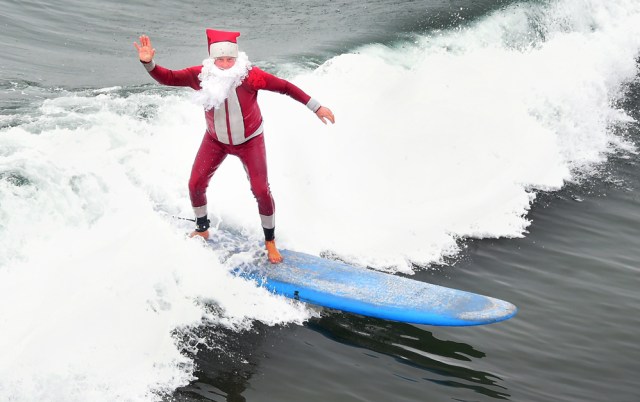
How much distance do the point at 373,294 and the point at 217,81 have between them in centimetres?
206

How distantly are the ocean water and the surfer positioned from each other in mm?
514

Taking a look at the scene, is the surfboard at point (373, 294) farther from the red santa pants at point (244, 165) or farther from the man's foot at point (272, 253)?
the red santa pants at point (244, 165)

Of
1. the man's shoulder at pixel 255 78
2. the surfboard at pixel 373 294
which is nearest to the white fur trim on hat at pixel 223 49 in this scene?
the man's shoulder at pixel 255 78

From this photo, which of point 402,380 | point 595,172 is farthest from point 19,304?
point 595,172

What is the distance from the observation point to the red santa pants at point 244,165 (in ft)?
19.9

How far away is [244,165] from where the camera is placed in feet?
20.3

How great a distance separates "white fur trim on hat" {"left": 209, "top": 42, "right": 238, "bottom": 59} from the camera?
568cm

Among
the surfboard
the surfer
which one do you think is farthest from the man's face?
the surfboard

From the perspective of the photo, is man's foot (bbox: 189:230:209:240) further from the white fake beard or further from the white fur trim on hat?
the white fur trim on hat

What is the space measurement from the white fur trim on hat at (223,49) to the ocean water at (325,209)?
4.85 feet

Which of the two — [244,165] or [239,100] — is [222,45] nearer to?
[239,100]

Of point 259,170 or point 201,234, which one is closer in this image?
point 259,170

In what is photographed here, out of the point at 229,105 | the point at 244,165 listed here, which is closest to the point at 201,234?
the point at 244,165

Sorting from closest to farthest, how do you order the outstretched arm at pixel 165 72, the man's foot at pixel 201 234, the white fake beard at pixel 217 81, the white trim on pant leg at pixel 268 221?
the outstretched arm at pixel 165 72
the white fake beard at pixel 217 81
the white trim on pant leg at pixel 268 221
the man's foot at pixel 201 234
